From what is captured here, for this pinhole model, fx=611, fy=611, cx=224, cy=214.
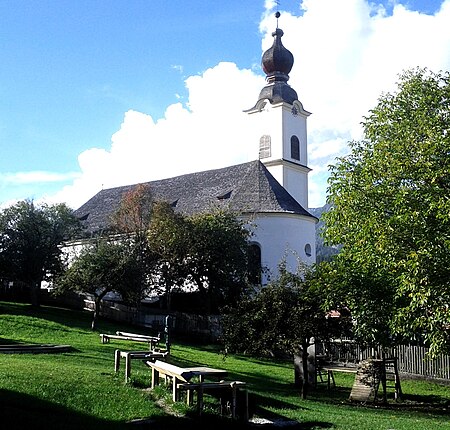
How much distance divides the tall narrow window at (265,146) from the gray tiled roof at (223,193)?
693cm

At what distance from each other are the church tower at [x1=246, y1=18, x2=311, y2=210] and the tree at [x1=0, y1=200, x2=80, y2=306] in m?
22.6

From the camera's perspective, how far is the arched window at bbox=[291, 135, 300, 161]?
56719mm

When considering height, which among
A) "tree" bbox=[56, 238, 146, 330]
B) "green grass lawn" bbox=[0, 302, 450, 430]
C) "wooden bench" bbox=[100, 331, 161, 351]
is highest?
"tree" bbox=[56, 238, 146, 330]

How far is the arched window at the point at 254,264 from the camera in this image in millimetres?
40625

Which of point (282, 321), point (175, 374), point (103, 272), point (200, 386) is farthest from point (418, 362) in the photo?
point (103, 272)

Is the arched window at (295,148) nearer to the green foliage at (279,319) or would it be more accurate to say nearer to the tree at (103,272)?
the tree at (103,272)

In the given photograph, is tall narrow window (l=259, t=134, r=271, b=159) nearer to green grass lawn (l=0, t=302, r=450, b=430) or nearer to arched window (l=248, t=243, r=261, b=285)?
arched window (l=248, t=243, r=261, b=285)

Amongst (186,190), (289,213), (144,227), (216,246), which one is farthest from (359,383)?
(186,190)

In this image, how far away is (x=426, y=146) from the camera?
1512 centimetres

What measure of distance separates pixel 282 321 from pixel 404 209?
4.46 m

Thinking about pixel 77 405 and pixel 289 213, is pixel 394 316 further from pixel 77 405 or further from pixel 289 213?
pixel 289 213

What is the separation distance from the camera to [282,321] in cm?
1648

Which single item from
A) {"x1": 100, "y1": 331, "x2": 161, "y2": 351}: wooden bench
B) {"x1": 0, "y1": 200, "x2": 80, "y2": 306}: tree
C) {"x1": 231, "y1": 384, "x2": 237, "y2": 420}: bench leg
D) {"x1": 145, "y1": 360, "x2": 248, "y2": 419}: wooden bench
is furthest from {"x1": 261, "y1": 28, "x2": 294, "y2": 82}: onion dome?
{"x1": 231, "y1": 384, "x2": 237, "y2": 420}: bench leg

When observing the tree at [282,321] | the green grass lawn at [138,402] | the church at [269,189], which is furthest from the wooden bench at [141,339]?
the church at [269,189]
